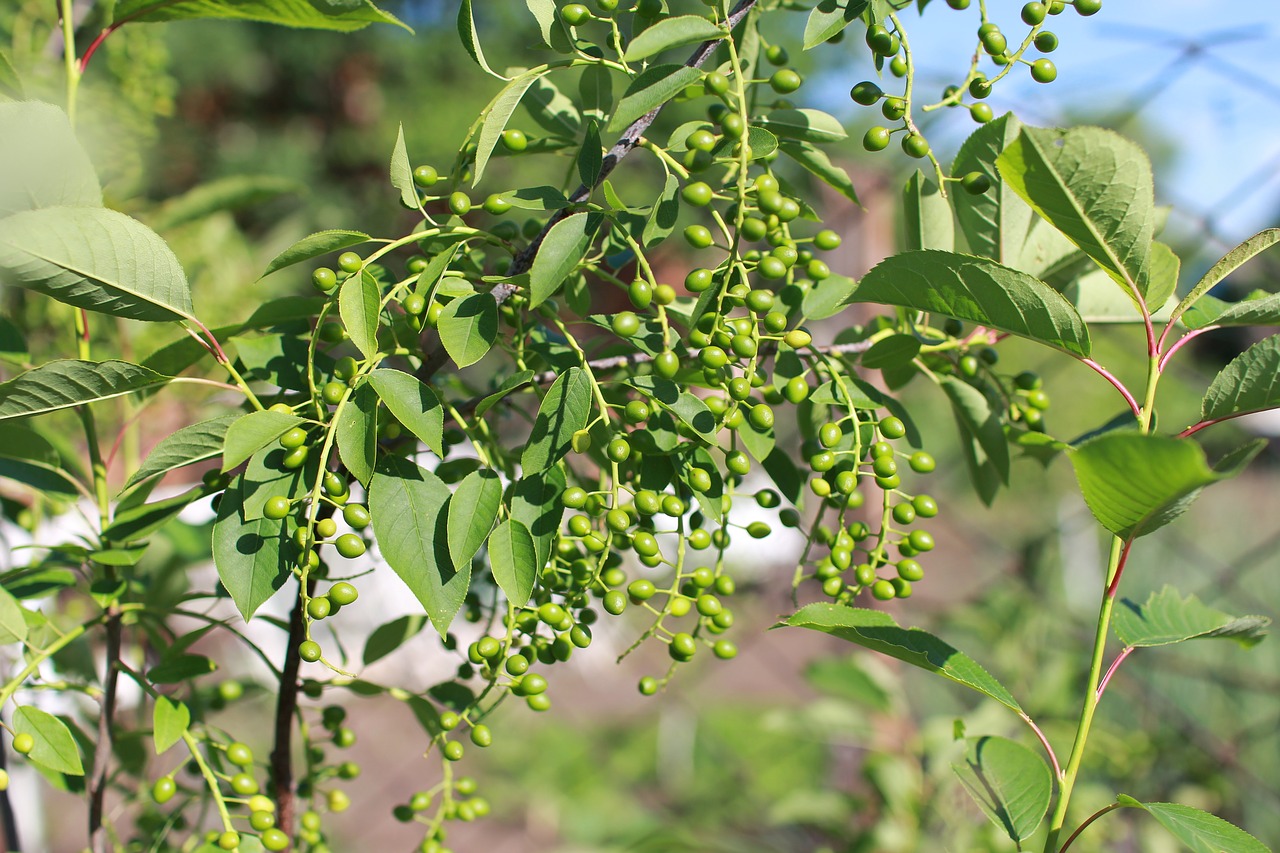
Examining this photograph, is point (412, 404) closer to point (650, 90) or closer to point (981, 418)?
point (650, 90)

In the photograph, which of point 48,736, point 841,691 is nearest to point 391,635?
point 48,736

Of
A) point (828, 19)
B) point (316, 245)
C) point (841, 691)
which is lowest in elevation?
point (841, 691)

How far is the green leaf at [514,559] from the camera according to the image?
0.46 meters

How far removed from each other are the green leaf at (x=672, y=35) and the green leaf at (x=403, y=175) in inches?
5.1

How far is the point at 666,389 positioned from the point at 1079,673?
1.48m

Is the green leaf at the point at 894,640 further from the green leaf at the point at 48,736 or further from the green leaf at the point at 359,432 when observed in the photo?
the green leaf at the point at 48,736

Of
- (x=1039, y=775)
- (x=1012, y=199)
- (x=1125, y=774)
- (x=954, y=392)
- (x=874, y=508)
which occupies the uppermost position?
(x=1012, y=199)

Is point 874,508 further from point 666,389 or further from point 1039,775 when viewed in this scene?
point 666,389

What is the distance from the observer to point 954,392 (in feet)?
2.00

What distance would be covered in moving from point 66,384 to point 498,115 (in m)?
0.26

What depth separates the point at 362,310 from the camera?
46 centimetres

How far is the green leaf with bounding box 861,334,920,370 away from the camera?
0.56 m

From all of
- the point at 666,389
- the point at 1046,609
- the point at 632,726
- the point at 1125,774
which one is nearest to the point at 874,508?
the point at 1046,609

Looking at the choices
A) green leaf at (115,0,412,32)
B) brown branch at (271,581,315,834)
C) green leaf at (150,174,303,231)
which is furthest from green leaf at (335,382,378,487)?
green leaf at (150,174,303,231)
